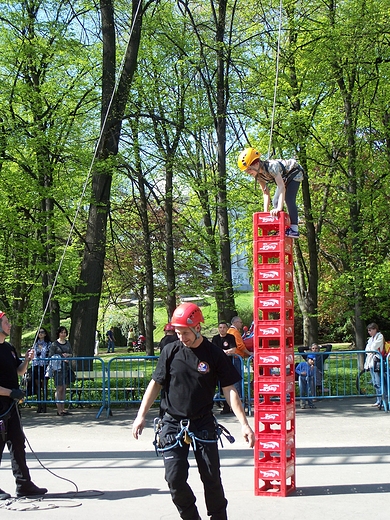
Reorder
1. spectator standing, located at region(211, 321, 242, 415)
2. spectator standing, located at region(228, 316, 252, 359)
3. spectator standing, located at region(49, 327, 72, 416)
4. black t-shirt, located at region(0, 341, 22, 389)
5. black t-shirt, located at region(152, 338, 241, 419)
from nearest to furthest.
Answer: black t-shirt, located at region(152, 338, 241, 419) → black t-shirt, located at region(0, 341, 22, 389) → spectator standing, located at region(211, 321, 242, 415) → spectator standing, located at region(228, 316, 252, 359) → spectator standing, located at region(49, 327, 72, 416)

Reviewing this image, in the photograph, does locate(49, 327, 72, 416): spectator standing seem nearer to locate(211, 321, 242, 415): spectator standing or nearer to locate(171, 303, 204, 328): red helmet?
locate(211, 321, 242, 415): spectator standing

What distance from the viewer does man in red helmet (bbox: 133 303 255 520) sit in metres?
5.49

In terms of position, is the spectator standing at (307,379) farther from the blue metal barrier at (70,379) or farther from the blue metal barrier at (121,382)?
the blue metal barrier at (70,379)

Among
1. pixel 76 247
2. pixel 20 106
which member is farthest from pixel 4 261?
pixel 20 106

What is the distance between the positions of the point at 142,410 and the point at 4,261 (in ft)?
51.2

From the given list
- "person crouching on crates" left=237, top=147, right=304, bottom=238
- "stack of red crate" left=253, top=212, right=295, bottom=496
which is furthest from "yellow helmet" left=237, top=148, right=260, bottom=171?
"stack of red crate" left=253, top=212, right=295, bottom=496

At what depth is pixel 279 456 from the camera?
24.2 feet

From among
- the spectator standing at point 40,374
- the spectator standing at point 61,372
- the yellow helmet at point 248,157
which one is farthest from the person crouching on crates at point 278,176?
the spectator standing at point 40,374

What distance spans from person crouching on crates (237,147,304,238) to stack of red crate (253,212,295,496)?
0.19m

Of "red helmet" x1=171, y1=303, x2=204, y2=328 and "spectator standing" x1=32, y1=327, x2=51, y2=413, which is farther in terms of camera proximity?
"spectator standing" x1=32, y1=327, x2=51, y2=413

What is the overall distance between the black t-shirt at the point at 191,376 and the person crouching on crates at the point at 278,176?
92.0 inches

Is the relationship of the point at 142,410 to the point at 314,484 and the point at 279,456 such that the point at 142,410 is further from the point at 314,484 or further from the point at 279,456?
the point at 314,484

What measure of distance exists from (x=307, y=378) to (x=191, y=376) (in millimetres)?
9511

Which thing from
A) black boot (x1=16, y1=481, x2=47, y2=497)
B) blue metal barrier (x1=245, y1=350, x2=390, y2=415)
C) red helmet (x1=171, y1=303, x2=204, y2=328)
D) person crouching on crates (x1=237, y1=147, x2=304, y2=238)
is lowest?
black boot (x1=16, y1=481, x2=47, y2=497)
